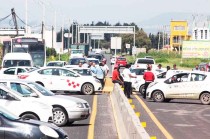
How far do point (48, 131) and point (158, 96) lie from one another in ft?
67.7

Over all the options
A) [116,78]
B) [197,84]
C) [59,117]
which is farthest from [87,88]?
[59,117]

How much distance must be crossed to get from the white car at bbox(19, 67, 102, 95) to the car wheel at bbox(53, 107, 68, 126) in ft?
53.3

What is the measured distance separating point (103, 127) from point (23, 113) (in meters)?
3.05

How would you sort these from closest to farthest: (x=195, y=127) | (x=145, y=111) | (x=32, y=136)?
(x=32, y=136)
(x=195, y=127)
(x=145, y=111)

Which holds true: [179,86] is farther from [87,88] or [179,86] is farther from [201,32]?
[201,32]

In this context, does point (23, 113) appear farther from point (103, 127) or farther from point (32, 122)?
point (32, 122)

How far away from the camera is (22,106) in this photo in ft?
60.4

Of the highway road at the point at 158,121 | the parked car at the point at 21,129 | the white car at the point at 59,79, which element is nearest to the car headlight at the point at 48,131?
the parked car at the point at 21,129

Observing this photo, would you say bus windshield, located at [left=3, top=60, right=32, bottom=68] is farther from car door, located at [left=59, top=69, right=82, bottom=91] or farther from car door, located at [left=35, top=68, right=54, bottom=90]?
car door, located at [left=59, top=69, right=82, bottom=91]

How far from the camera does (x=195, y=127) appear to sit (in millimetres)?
21594

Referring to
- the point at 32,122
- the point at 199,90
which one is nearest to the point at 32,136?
the point at 32,122

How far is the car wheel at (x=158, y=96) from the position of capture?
33.3m

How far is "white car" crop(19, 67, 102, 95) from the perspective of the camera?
36.4 m

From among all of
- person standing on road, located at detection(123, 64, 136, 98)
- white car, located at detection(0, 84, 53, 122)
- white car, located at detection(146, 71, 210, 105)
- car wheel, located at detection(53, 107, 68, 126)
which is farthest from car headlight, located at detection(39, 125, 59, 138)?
white car, located at detection(146, 71, 210, 105)
